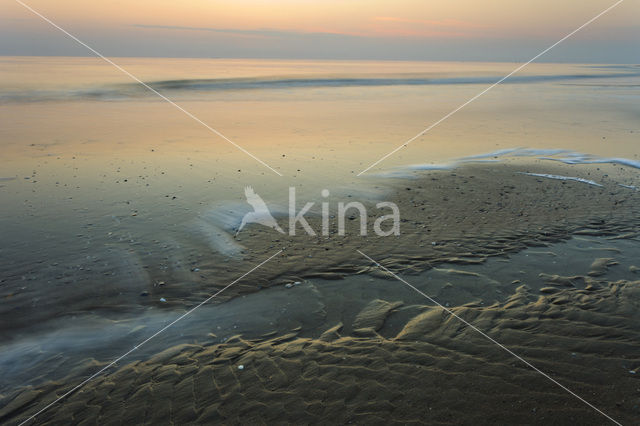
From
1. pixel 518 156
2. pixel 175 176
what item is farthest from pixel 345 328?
pixel 518 156

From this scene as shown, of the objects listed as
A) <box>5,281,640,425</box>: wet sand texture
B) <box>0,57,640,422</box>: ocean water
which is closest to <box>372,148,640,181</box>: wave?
<box>0,57,640,422</box>: ocean water

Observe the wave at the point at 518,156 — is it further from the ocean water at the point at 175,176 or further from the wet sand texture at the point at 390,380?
the wet sand texture at the point at 390,380

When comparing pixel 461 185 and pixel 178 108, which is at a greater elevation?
pixel 178 108

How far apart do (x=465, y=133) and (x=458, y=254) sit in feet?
41.8

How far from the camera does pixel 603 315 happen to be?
5340 millimetres

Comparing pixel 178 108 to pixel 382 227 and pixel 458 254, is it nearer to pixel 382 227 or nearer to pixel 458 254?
pixel 382 227

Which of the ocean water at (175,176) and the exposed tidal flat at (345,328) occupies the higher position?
the ocean water at (175,176)

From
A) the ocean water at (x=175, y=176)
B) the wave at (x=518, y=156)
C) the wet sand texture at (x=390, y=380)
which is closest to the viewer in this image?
the wet sand texture at (x=390, y=380)

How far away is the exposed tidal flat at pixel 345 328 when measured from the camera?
13.4 ft

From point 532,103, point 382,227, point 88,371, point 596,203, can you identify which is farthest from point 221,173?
point 532,103

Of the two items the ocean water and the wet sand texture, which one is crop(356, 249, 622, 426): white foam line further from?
the ocean water

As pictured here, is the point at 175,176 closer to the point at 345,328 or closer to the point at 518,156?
the point at 345,328

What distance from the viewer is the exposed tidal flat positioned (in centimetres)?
408

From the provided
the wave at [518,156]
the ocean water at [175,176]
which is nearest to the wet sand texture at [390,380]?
the ocean water at [175,176]
